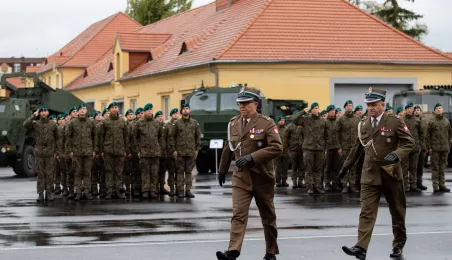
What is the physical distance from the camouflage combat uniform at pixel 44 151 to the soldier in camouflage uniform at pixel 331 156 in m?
5.83

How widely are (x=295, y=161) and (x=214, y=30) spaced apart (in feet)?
69.8

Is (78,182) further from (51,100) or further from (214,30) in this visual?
(214,30)

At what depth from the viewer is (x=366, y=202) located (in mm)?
11031

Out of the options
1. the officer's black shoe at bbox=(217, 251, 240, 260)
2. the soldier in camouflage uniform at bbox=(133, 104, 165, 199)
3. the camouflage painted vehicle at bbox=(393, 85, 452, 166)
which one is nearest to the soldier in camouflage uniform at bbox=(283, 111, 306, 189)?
the soldier in camouflage uniform at bbox=(133, 104, 165, 199)

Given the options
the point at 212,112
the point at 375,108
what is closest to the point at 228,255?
the point at 375,108

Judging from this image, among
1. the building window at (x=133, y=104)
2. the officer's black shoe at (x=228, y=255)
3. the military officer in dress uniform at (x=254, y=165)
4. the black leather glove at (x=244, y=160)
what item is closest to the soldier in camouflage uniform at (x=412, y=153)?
the military officer in dress uniform at (x=254, y=165)

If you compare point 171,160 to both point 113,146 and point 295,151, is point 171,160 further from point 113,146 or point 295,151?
point 295,151

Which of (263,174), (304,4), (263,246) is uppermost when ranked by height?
(304,4)

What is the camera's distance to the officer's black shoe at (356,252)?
34.8 ft

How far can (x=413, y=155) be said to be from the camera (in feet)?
69.6

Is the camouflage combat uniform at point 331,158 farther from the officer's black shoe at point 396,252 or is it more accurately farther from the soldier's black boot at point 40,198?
the officer's black shoe at point 396,252

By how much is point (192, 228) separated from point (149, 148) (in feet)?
20.9

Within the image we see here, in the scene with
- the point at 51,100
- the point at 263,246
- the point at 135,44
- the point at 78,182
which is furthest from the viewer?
the point at 135,44

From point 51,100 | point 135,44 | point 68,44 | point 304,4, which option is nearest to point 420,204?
point 51,100
